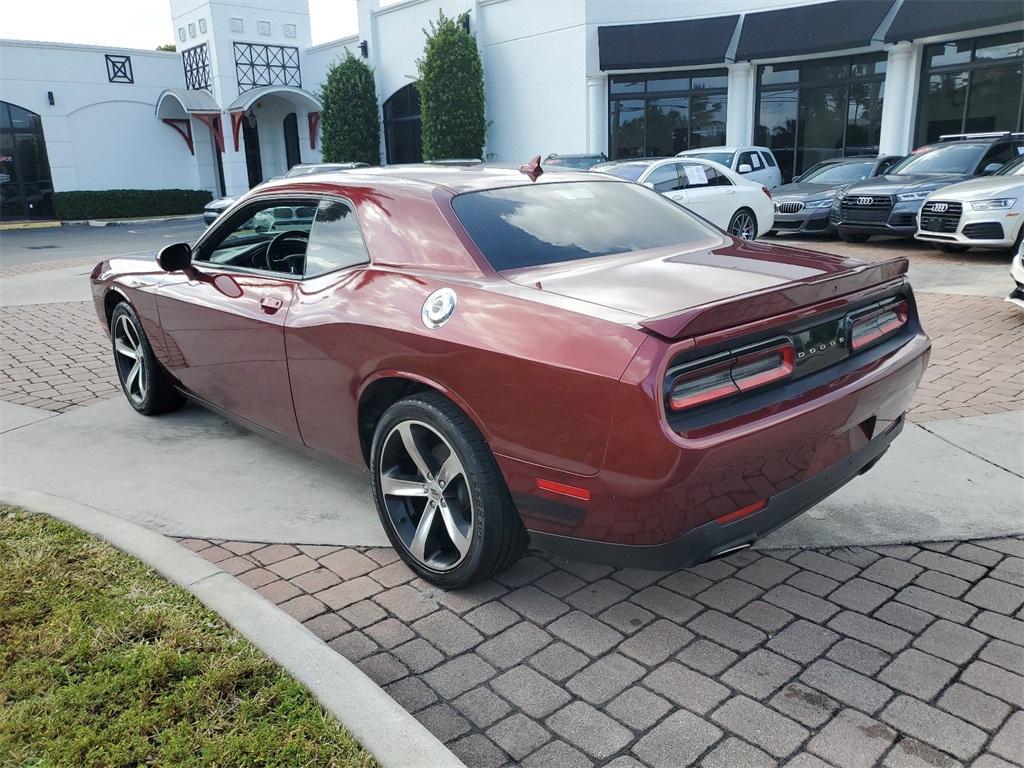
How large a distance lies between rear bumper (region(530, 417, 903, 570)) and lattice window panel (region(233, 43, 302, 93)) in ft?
101

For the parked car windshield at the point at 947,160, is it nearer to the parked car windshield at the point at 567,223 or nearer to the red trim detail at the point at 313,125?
the parked car windshield at the point at 567,223

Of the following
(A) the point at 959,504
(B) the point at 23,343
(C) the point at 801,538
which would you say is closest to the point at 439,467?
(C) the point at 801,538

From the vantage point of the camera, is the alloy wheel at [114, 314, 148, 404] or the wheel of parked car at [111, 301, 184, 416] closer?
the wheel of parked car at [111, 301, 184, 416]

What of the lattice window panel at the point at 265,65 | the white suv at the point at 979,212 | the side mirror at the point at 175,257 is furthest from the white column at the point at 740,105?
the side mirror at the point at 175,257

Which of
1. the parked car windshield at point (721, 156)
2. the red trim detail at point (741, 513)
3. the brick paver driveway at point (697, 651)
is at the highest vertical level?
the parked car windshield at point (721, 156)

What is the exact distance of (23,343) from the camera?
8.02m

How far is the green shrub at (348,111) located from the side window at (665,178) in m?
17.1

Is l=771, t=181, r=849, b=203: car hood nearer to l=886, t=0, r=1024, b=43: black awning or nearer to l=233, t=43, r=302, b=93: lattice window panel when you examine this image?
l=886, t=0, r=1024, b=43: black awning

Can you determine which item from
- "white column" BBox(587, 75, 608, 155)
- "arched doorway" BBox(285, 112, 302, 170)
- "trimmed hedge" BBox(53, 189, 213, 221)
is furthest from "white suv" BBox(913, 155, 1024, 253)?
"arched doorway" BBox(285, 112, 302, 170)

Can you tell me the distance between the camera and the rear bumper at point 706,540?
2.57 metres

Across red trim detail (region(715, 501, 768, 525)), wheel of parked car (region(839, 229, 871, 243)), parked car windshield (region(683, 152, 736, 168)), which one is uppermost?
parked car windshield (region(683, 152, 736, 168))

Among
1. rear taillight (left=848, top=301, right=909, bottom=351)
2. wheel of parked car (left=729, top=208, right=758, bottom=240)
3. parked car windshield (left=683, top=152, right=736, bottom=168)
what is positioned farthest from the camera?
parked car windshield (left=683, top=152, right=736, bottom=168)

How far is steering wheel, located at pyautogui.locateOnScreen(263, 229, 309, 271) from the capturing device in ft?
14.0

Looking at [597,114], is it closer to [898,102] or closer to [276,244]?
[898,102]
